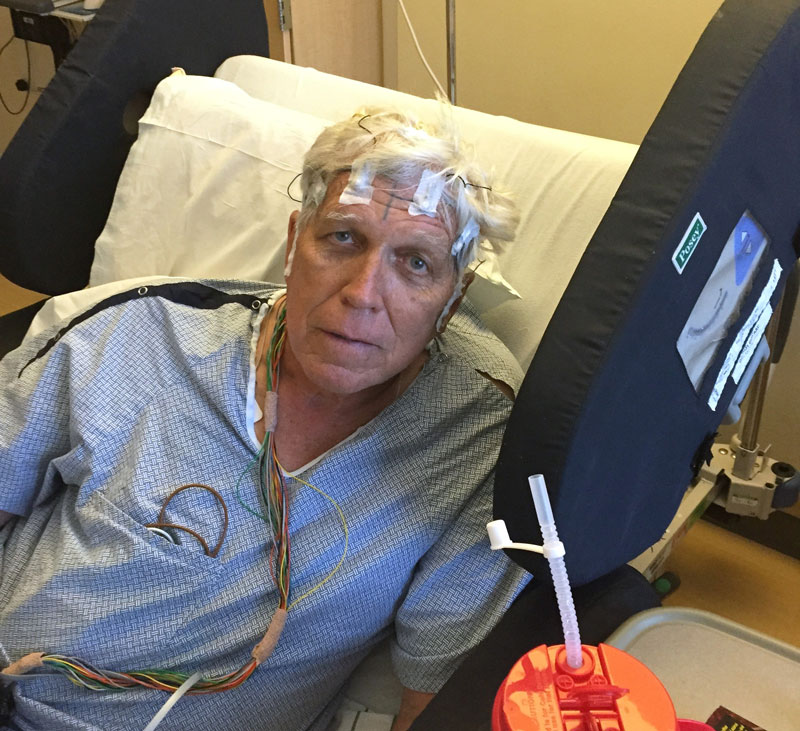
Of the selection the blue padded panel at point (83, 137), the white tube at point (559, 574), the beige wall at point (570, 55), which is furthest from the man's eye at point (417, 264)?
the beige wall at point (570, 55)

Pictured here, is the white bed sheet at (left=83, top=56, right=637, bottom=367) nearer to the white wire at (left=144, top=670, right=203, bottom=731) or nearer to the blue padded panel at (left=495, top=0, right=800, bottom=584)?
the blue padded panel at (left=495, top=0, right=800, bottom=584)

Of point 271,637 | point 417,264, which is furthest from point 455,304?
point 271,637

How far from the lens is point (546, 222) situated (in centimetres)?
138

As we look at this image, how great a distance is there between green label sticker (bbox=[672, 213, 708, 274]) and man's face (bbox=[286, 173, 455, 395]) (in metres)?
0.36

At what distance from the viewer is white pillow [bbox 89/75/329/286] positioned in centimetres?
154

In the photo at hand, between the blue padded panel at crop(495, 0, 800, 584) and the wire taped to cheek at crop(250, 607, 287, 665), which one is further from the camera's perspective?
the wire taped to cheek at crop(250, 607, 287, 665)

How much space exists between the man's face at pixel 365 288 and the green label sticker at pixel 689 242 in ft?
1.20

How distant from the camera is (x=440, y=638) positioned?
1.05m

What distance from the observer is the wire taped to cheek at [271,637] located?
1.08m

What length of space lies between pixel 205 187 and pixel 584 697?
1254mm

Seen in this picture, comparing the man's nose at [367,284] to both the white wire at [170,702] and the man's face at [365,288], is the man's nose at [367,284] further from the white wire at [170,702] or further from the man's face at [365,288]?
the white wire at [170,702]

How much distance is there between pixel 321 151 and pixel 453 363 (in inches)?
14.2

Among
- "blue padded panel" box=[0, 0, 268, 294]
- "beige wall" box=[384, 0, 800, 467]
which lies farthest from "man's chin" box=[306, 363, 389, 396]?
"beige wall" box=[384, 0, 800, 467]

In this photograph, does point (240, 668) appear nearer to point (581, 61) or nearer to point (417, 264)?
point (417, 264)
